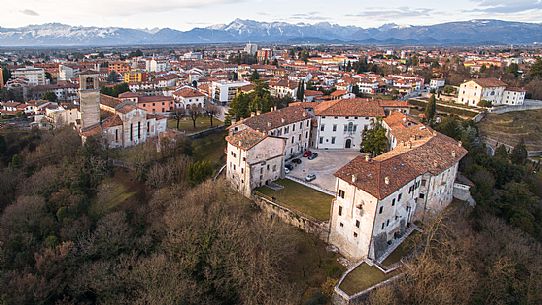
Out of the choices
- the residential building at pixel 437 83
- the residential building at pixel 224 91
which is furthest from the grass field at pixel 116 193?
the residential building at pixel 437 83

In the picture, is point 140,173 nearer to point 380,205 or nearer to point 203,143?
point 203,143

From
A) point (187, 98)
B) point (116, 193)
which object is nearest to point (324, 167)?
point (116, 193)

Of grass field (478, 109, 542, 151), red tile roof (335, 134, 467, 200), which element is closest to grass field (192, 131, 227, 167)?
red tile roof (335, 134, 467, 200)

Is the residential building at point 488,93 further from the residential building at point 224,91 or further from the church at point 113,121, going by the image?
the church at point 113,121

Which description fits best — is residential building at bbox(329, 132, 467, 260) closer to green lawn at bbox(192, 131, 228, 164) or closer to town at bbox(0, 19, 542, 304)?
town at bbox(0, 19, 542, 304)

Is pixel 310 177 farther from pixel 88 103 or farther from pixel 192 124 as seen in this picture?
pixel 88 103

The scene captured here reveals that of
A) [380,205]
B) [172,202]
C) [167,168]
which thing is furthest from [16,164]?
[380,205]
